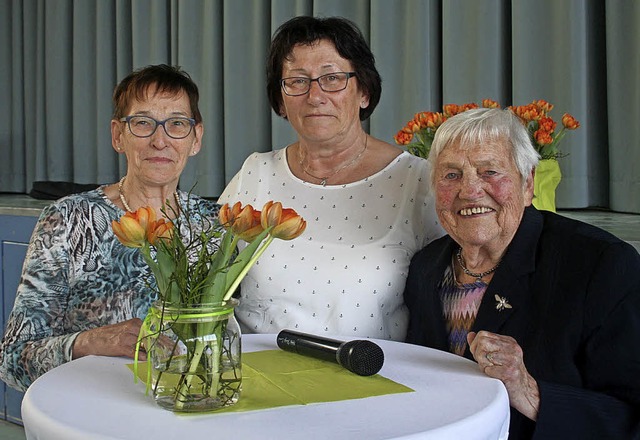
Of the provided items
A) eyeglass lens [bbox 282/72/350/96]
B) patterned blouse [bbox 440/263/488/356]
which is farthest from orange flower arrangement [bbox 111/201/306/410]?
eyeglass lens [bbox 282/72/350/96]

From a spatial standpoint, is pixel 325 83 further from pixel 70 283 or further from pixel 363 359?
pixel 363 359

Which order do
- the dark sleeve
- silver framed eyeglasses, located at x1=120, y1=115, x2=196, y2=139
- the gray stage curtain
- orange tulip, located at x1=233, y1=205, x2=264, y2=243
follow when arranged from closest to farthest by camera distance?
orange tulip, located at x1=233, y1=205, x2=264, y2=243, the dark sleeve, silver framed eyeglasses, located at x1=120, y1=115, x2=196, y2=139, the gray stage curtain

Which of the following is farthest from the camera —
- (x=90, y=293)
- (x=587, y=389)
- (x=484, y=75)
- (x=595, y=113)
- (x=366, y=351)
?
(x=484, y=75)

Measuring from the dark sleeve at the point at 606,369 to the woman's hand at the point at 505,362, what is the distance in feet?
0.20

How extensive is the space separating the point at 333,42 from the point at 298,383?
110cm

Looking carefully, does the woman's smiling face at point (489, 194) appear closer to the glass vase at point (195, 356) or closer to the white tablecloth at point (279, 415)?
the white tablecloth at point (279, 415)

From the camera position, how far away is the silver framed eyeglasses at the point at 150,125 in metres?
1.85

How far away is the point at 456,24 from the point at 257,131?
111 centimetres

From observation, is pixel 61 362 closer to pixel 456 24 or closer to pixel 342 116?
pixel 342 116

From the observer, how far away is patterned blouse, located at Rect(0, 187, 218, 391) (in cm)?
169

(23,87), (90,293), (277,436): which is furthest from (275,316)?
(23,87)

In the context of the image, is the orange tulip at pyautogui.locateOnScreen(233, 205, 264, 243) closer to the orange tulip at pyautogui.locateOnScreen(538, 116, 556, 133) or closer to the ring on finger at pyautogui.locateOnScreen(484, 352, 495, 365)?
the ring on finger at pyautogui.locateOnScreen(484, 352, 495, 365)

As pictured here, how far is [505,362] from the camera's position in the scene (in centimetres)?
133

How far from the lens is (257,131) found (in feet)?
11.8
